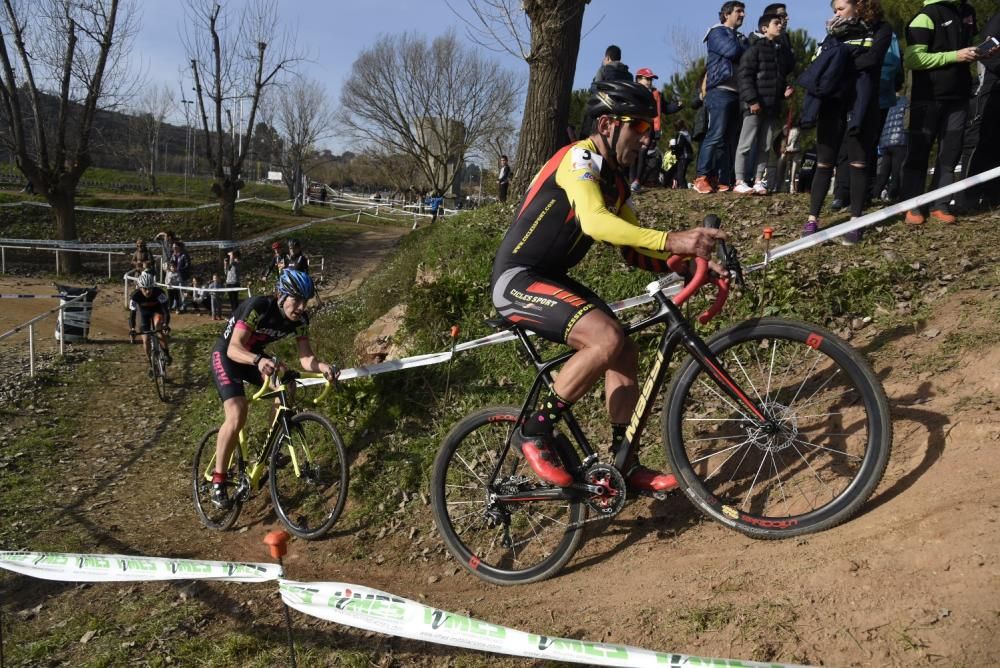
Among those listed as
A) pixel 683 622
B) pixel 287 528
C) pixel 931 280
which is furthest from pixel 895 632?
pixel 287 528

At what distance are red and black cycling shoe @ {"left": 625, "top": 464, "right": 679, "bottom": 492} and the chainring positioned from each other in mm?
92

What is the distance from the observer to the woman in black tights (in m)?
6.67

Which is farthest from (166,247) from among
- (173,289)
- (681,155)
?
(681,155)

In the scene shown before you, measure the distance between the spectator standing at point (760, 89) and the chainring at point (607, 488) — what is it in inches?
226

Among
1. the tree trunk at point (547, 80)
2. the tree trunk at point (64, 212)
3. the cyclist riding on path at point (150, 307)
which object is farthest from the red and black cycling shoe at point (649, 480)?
the tree trunk at point (64, 212)

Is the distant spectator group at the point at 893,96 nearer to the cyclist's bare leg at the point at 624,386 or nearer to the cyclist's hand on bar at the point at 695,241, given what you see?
the cyclist's bare leg at the point at 624,386

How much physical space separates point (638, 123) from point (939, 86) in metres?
4.79

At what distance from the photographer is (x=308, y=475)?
580 cm

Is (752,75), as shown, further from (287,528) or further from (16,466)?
(16,466)

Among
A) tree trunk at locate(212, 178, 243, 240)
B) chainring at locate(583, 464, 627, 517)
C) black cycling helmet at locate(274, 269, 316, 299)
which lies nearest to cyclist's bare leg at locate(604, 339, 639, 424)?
chainring at locate(583, 464, 627, 517)

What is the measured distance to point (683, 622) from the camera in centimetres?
324

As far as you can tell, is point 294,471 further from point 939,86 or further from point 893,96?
point 893,96

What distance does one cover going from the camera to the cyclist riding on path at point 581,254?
3.63 m

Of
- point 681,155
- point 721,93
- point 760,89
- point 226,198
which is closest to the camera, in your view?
point 760,89
